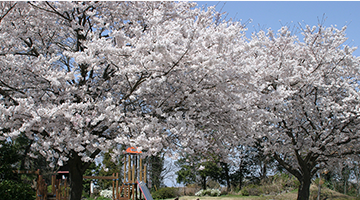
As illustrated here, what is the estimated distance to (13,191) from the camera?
7.98 m

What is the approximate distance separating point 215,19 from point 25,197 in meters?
7.94

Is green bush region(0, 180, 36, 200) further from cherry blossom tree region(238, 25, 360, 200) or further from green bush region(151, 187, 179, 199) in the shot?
green bush region(151, 187, 179, 199)

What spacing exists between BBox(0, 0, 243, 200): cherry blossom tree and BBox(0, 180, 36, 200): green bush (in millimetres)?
2078

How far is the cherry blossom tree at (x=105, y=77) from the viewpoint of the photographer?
5.28 metres

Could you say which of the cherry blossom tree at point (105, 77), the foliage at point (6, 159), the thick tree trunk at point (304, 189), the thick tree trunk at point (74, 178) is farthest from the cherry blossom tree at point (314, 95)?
the foliage at point (6, 159)

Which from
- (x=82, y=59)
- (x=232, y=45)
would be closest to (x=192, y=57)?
(x=232, y=45)

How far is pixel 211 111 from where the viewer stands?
6539 mm

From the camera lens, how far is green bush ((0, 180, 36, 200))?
7.76 metres

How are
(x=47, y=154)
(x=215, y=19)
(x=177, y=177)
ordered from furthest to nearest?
(x=177, y=177) < (x=215, y=19) < (x=47, y=154)

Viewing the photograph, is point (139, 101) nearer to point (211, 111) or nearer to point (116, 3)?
point (211, 111)

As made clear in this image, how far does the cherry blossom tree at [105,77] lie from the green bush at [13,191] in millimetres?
2078

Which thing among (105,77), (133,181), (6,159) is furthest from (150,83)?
(133,181)

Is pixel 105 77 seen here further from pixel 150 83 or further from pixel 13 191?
pixel 13 191

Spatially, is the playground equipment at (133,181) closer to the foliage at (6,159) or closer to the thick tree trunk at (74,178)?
the thick tree trunk at (74,178)
